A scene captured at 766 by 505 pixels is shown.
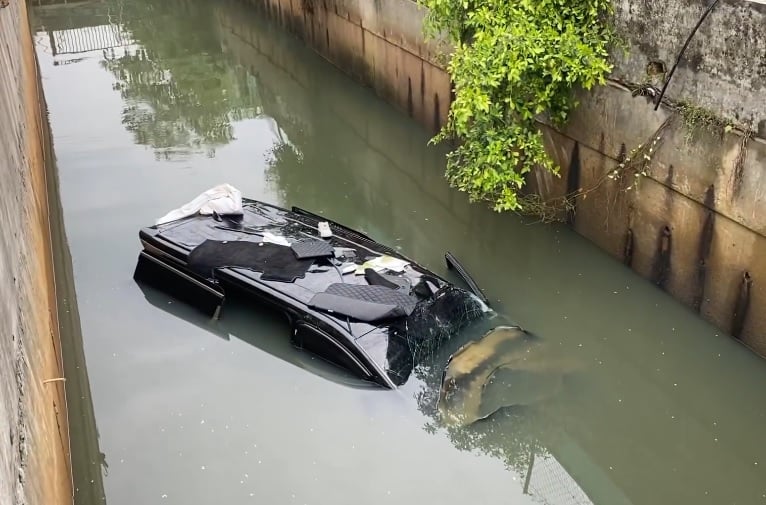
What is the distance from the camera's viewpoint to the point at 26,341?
4.38 meters

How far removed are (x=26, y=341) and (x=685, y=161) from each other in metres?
5.54

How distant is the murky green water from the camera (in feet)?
17.2

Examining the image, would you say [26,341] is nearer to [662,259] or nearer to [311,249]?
[311,249]

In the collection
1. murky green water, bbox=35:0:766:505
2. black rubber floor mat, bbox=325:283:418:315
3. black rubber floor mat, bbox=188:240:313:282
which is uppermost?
black rubber floor mat, bbox=188:240:313:282

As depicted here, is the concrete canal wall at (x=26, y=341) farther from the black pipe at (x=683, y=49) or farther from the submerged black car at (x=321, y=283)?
the black pipe at (x=683, y=49)

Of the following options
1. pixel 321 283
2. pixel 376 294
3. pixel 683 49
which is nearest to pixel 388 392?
pixel 376 294

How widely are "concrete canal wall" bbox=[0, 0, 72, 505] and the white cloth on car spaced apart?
1.35 meters

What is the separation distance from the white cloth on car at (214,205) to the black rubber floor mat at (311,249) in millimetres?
1019

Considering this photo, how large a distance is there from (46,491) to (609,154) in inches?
234

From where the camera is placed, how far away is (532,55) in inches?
274

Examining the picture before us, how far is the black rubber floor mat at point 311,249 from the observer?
6688mm

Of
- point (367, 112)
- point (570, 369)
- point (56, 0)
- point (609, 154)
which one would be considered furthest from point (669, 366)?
point (56, 0)

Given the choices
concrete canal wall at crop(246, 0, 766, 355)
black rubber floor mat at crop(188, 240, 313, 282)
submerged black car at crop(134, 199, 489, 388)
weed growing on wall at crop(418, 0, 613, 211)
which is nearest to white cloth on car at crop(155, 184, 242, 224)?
submerged black car at crop(134, 199, 489, 388)

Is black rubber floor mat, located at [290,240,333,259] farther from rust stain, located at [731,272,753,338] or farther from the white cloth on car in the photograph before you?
rust stain, located at [731,272,753,338]
